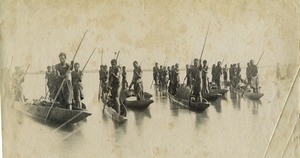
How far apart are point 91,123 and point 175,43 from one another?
310 millimetres

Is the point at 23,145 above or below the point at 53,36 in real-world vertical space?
below

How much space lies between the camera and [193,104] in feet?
3.86

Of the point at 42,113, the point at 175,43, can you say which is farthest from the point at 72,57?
the point at 175,43

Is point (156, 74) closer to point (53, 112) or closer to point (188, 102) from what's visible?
point (188, 102)

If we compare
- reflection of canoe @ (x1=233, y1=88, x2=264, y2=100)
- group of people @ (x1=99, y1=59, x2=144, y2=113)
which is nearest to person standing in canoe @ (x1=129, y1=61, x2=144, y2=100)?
group of people @ (x1=99, y1=59, x2=144, y2=113)

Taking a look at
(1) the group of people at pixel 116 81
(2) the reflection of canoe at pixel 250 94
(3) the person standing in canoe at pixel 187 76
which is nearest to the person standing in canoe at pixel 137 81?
(1) the group of people at pixel 116 81

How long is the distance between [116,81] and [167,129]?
187 mm

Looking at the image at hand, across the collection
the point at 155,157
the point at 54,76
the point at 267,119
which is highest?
the point at 54,76

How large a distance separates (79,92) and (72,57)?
0.31ft

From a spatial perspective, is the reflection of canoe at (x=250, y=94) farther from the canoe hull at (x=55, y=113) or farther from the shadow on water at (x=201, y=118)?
the canoe hull at (x=55, y=113)

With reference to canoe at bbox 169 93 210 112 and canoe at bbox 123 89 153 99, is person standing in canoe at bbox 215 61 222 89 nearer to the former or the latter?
canoe at bbox 169 93 210 112

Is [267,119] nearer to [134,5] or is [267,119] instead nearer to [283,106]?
[283,106]

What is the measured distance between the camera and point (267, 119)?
116cm

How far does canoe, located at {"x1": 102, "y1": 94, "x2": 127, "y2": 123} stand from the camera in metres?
1.18
